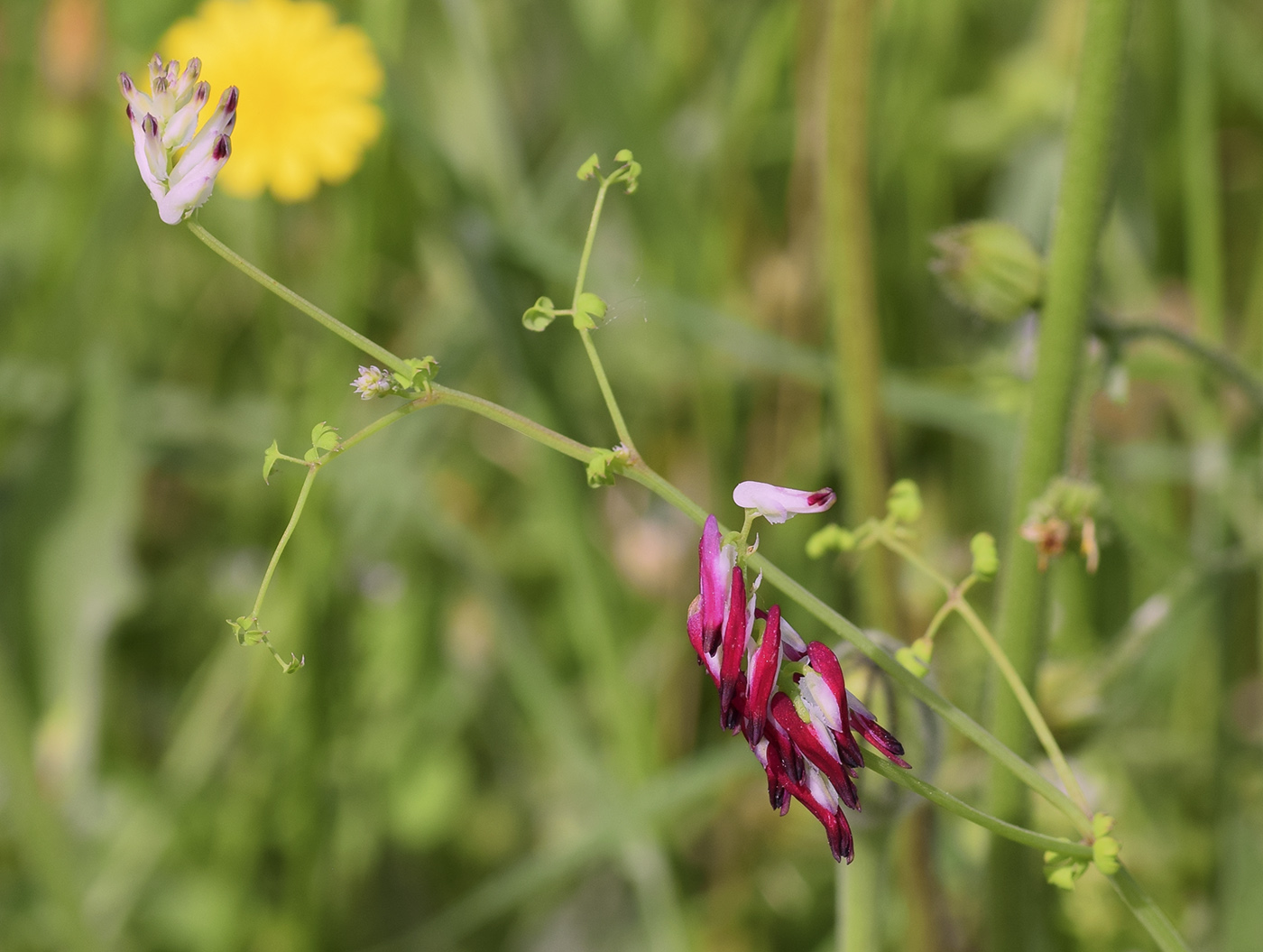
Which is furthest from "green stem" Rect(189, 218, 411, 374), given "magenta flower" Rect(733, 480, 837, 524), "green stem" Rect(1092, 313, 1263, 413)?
"green stem" Rect(1092, 313, 1263, 413)

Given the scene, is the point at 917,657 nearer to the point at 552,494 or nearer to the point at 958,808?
the point at 958,808

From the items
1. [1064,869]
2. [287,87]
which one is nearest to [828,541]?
[1064,869]

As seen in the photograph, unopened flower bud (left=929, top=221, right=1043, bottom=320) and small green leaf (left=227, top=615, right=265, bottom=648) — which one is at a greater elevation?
unopened flower bud (left=929, top=221, right=1043, bottom=320)

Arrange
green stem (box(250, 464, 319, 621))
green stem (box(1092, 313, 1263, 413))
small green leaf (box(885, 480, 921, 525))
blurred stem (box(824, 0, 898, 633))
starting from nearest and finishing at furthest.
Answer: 1. green stem (box(250, 464, 319, 621))
2. small green leaf (box(885, 480, 921, 525))
3. green stem (box(1092, 313, 1263, 413))
4. blurred stem (box(824, 0, 898, 633))

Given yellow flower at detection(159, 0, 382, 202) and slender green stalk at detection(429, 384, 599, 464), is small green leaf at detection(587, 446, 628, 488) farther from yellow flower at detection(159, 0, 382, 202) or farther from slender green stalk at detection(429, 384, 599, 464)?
yellow flower at detection(159, 0, 382, 202)

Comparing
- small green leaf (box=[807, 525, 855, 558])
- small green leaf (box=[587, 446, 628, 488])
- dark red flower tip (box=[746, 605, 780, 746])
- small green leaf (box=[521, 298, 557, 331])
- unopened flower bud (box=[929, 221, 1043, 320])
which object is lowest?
dark red flower tip (box=[746, 605, 780, 746])

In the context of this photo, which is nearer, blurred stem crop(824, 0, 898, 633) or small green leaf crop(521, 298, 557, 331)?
small green leaf crop(521, 298, 557, 331)

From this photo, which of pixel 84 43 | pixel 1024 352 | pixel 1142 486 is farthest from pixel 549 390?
pixel 84 43
